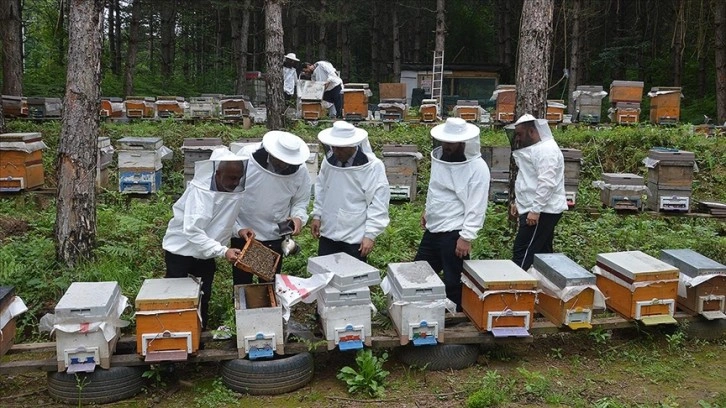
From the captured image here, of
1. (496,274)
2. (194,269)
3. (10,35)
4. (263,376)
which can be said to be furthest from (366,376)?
(10,35)

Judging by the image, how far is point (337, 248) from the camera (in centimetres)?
511

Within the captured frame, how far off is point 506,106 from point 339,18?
1154 cm

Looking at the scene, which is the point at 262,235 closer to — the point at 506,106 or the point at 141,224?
the point at 141,224

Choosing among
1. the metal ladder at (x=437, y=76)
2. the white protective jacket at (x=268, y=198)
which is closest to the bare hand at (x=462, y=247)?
the white protective jacket at (x=268, y=198)

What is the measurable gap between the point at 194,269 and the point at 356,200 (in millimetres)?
1375

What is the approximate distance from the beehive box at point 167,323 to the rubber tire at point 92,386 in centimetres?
23

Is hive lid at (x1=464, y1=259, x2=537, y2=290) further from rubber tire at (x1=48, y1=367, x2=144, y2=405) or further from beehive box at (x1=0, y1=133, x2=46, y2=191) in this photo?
beehive box at (x1=0, y1=133, x2=46, y2=191)

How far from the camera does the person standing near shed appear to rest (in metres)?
13.3

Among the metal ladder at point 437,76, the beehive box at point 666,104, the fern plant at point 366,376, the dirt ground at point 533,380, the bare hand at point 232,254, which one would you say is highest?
the metal ladder at point 437,76

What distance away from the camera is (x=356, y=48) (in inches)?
1463

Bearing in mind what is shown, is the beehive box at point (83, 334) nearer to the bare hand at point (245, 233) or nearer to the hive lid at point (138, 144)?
the bare hand at point (245, 233)

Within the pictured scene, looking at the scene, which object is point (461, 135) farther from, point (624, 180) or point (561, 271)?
point (624, 180)

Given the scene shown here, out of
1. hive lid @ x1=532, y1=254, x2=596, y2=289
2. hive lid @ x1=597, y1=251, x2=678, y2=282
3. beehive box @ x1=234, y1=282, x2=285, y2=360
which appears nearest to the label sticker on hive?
beehive box @ x1=234, y1=282, x2=285, y2=360

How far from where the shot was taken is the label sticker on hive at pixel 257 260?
4.24 m
